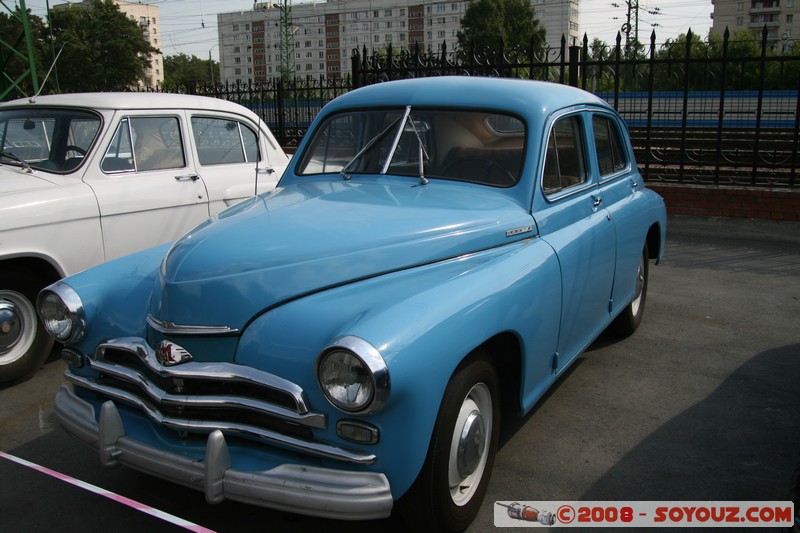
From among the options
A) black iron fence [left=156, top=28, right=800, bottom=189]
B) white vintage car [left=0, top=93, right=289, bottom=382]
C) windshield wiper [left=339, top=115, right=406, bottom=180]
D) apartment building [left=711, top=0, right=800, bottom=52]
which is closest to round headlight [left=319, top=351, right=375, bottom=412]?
windshield wiper [left=339, top=115, right=406, bottom=180]

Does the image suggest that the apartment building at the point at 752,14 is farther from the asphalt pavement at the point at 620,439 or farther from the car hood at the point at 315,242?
the car hood at the point at 315,242

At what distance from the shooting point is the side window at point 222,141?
5.86m

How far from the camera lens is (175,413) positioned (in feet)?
8.48

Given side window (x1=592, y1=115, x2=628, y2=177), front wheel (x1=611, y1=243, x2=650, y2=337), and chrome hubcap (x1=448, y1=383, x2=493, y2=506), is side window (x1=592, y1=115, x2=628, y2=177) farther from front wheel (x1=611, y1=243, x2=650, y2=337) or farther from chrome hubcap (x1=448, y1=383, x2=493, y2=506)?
chrome hubcap (x1=448, y1=383, x2=493, y2=506)

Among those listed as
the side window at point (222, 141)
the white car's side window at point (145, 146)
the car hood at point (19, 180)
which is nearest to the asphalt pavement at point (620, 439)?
the car hood at point (19, 180)

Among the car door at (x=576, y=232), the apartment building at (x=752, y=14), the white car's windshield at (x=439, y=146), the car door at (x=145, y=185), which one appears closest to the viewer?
the car door at (x=576, y=232)

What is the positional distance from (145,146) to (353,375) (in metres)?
3.90

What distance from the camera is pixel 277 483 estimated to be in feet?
7.56

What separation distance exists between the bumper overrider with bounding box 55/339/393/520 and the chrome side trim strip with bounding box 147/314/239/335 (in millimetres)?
107

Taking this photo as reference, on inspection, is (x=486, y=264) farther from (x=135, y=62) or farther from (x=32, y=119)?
(x=135, y=62)

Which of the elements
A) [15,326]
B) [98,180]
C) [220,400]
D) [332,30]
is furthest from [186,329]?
[332,30]

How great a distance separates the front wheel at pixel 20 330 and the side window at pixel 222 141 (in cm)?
177

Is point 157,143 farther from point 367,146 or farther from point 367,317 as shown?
point 367,317

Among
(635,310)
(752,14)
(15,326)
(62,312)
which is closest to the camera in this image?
(62,312)
